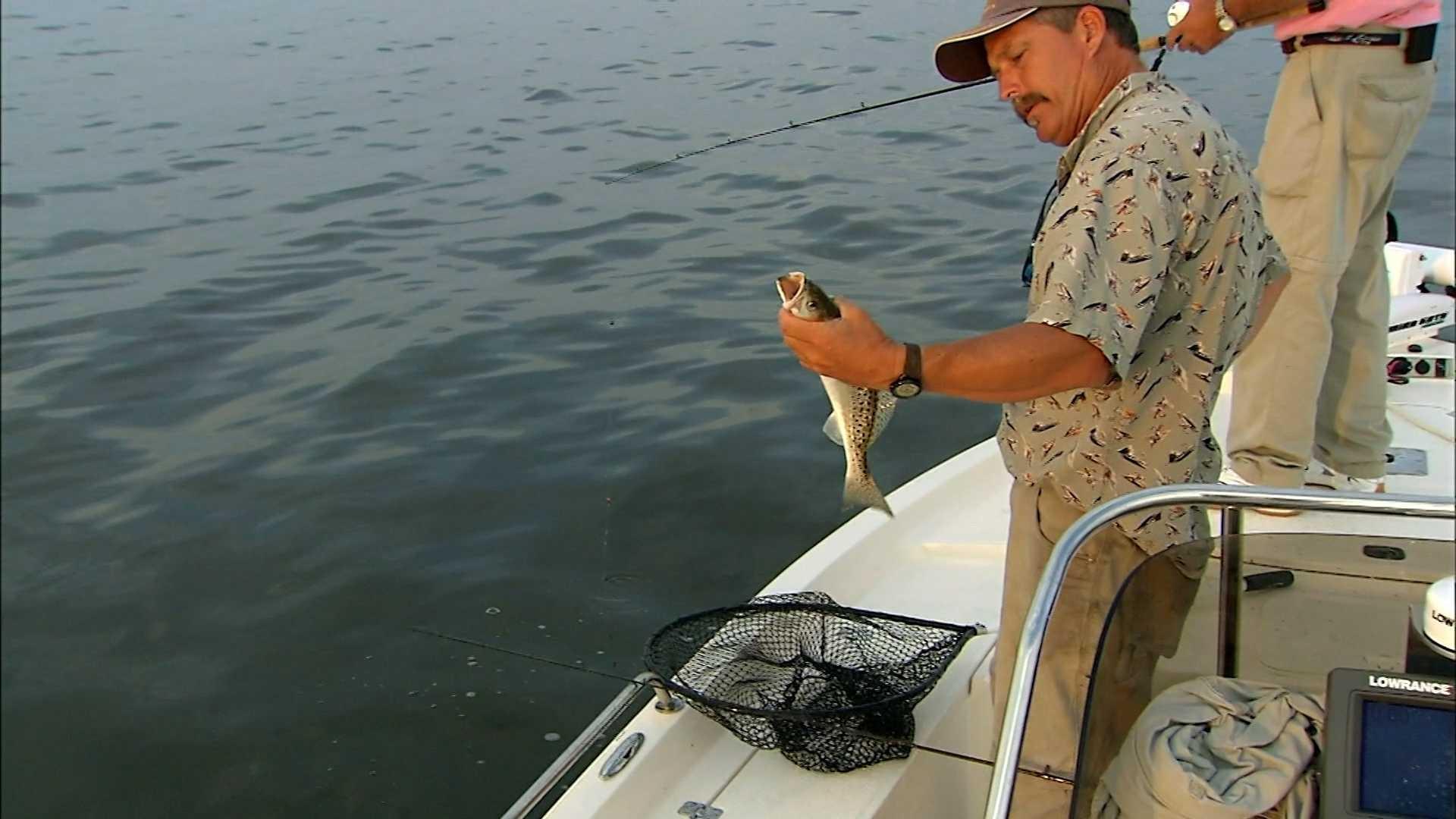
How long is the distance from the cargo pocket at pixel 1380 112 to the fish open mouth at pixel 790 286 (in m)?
2.77

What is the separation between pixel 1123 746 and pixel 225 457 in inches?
240

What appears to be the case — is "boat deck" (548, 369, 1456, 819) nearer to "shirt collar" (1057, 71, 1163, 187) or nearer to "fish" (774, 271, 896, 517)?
"fish" (774, 271, 896, 517)

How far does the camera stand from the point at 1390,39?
4.35m

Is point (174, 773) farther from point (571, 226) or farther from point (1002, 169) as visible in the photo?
point (1002, 169)

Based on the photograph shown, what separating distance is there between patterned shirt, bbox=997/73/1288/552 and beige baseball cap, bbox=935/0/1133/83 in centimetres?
19

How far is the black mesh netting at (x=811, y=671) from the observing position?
11.0 feet

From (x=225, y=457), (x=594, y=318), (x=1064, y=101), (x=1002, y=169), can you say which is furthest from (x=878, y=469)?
(x=1002, y=169)

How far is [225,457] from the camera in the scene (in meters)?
7.41

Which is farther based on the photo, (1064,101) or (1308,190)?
(1308,190)

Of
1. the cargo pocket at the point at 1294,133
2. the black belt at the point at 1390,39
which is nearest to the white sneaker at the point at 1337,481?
the cargo pocket at the point at 1294,133

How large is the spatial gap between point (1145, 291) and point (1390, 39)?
8.45ft

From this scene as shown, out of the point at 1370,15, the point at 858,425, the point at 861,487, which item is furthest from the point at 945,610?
the point at 1370,15

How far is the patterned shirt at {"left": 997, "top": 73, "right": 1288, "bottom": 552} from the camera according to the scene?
241 centimetres

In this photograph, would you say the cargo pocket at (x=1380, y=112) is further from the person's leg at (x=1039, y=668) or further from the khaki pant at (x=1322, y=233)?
the person's leg at (x=1039, y=668)
